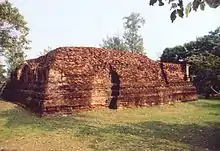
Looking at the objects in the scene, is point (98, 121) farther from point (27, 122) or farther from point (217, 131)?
point (217, 131)

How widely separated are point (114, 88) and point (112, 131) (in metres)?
5.11

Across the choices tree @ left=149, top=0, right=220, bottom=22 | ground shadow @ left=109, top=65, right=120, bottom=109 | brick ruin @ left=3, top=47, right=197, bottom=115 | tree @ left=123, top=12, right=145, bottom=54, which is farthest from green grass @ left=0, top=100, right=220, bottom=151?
tree @ left=123, top=12, right=145, bottom=54

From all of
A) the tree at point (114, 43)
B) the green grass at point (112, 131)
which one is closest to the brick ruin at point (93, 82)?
the green grass at point (112, 131)

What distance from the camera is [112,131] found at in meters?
9.86

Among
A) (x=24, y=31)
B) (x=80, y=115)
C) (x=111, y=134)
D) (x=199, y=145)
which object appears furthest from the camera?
(x=24, y=31)

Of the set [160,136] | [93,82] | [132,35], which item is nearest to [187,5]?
[160,136]

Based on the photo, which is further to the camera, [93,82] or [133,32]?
[133,32]

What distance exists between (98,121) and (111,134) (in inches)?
79.3

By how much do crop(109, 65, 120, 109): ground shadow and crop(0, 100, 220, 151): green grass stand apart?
40.8 inches

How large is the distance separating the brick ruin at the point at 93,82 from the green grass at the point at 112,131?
782 mm

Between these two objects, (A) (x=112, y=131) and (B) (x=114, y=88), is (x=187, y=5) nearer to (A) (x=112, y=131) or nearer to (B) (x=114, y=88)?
(A) (x=112, y=131)

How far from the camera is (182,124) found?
11.0 metres

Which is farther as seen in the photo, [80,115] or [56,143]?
[80,115]

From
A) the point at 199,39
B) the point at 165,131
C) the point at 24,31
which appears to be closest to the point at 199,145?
the point at 165,131
